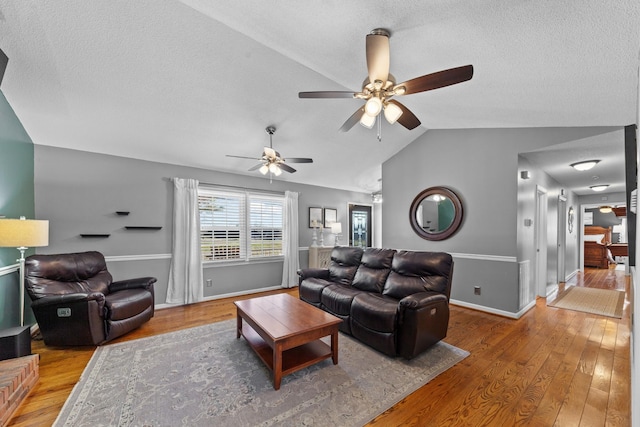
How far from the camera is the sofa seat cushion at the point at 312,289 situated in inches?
136

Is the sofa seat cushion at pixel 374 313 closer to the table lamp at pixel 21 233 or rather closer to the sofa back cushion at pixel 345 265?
the sofa back cushion at pixel 345 265

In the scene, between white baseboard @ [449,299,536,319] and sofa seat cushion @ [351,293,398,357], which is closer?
sofa seat cushion @ [351,293,398,357]

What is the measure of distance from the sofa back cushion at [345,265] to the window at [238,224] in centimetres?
190

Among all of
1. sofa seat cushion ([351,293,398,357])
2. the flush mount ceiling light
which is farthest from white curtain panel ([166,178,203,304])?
the flush mount ceiling light

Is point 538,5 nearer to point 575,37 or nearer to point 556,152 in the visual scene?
point 575,37

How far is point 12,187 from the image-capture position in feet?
9.06

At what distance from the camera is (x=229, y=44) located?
2.29 m

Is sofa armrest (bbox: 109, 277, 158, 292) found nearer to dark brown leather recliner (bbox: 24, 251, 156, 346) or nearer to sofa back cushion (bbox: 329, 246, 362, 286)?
dark brown leather recliner (bbox: 24, 251, 156, 346)

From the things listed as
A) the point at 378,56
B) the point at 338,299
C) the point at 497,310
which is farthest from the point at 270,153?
→ the point at 497,310

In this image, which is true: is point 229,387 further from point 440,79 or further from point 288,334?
point 440,79

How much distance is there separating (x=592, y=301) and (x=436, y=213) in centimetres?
308

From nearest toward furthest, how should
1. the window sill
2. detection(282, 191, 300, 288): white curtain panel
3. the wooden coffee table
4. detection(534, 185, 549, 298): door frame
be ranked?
the wooden coffee table → detection(534, 185, 549, 298): door frame → the window sill → detection(282, 191, 300, 288): white curtain panel

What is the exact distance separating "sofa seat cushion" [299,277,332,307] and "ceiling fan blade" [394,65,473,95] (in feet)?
8.47

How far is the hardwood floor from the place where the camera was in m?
1.78
